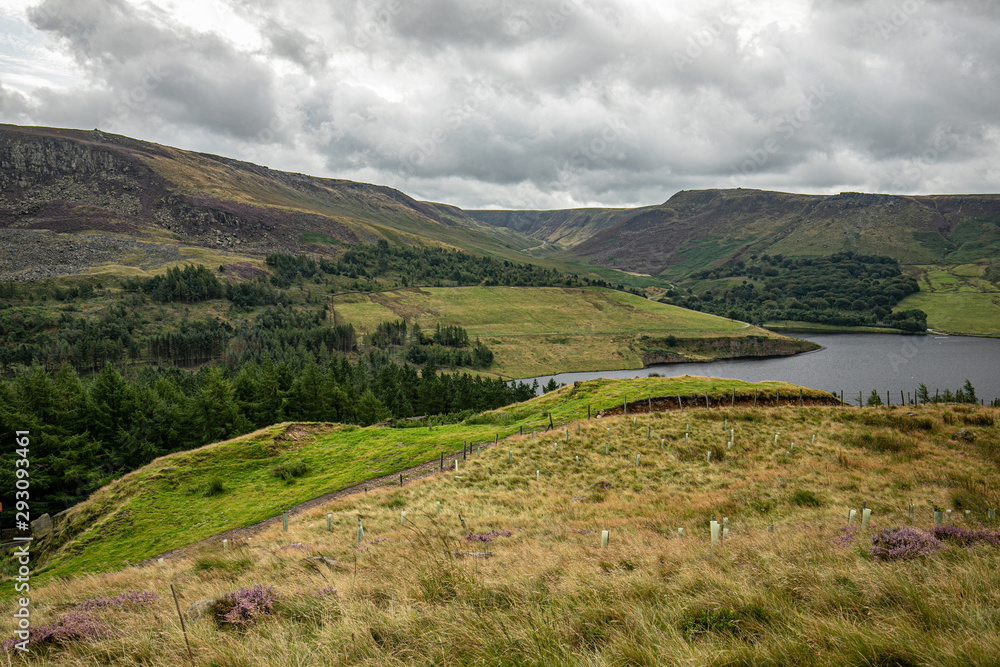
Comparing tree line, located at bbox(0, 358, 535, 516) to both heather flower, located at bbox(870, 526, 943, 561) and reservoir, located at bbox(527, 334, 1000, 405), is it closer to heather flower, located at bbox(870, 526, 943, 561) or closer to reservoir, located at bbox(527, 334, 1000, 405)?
heather flower, located at bbox(870, 526, 943, 561)

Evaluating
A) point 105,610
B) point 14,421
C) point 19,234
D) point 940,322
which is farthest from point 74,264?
point 940,322

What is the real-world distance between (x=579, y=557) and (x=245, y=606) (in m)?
5.85

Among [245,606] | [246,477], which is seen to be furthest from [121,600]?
[246,477]

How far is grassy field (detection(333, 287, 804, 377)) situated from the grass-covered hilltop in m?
108

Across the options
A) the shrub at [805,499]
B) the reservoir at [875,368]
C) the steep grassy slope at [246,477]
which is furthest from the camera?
the reservoir at [875,368]

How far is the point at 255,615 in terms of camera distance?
709cm

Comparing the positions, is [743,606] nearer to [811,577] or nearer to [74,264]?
[811,577]

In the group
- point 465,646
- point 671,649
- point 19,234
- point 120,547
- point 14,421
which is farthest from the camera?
point 19,234

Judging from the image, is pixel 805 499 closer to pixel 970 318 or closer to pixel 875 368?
pixel 875 368

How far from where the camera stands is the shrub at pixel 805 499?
15516 millimetres

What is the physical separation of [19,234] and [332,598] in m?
281

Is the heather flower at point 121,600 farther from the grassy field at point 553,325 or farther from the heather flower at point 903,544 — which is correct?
the grassy field at point 553,325

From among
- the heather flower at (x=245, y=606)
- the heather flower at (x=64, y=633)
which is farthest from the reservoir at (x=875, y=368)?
the heather flower at (x=64, y=633)

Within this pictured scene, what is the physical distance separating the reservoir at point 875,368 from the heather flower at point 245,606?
364 feet
